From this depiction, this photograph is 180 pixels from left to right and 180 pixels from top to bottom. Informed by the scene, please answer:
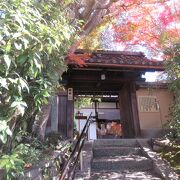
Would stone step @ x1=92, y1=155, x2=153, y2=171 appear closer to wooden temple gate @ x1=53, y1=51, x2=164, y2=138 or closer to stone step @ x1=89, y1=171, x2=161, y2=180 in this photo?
stone step @ x1=89, y1=171, x2=161, y2=180

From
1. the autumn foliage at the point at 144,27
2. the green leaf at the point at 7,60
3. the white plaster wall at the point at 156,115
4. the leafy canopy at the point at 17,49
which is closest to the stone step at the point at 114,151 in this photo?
the white plaster wall at the point at 156,115

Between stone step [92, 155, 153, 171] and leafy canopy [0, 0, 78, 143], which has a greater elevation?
leafy canopy [0, 0, 78, 143]

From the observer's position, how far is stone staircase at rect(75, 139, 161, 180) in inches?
230

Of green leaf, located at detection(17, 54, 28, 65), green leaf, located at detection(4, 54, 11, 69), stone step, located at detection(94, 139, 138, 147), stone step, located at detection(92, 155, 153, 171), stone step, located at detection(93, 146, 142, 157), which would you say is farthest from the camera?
stone step, located at detection(94, 139, 138, 147)

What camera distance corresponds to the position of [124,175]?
595cm

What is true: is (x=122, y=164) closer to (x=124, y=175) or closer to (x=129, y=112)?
(x=124, y=175)

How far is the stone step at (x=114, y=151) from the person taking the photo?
7282 mm

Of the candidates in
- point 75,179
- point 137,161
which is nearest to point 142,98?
point 137,161

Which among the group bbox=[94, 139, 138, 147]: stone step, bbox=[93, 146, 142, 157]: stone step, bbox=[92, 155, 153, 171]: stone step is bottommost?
bbox=[92, 155, 153, 171]: stone step

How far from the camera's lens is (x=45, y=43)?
2510 mm

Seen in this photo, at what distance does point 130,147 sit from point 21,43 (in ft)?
20.0

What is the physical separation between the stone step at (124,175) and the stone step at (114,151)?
105cm

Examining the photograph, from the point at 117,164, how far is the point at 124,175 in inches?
21.9

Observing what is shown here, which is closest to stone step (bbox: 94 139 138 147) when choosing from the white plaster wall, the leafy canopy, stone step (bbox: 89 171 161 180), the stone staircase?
the stone staircase
